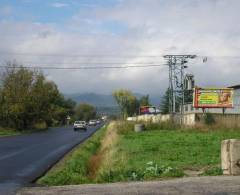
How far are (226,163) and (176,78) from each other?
64639 mm

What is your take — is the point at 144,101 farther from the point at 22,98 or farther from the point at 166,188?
the point at 166,188

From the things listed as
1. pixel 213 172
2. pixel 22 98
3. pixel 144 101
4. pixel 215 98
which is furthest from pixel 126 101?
pixel 213 172

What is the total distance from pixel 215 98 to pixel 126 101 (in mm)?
105596

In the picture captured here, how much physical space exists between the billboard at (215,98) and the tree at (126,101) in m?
100

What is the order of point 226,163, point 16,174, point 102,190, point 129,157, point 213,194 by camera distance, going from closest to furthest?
point 213,194
point 102,190
point 226,163
point 16,174
point 129,157

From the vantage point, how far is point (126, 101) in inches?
6959

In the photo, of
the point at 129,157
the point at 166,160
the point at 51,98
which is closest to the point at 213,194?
the point at 166,160

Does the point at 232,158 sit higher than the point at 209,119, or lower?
lower

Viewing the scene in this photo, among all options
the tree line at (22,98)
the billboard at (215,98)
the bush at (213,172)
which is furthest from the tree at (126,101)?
the bush at (213,172)

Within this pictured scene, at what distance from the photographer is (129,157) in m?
21.5

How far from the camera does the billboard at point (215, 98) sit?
71.1m

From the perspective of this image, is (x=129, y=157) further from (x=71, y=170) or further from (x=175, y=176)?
(x=175, y=176)

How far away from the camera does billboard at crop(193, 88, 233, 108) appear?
7112cm

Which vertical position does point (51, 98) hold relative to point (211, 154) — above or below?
above
